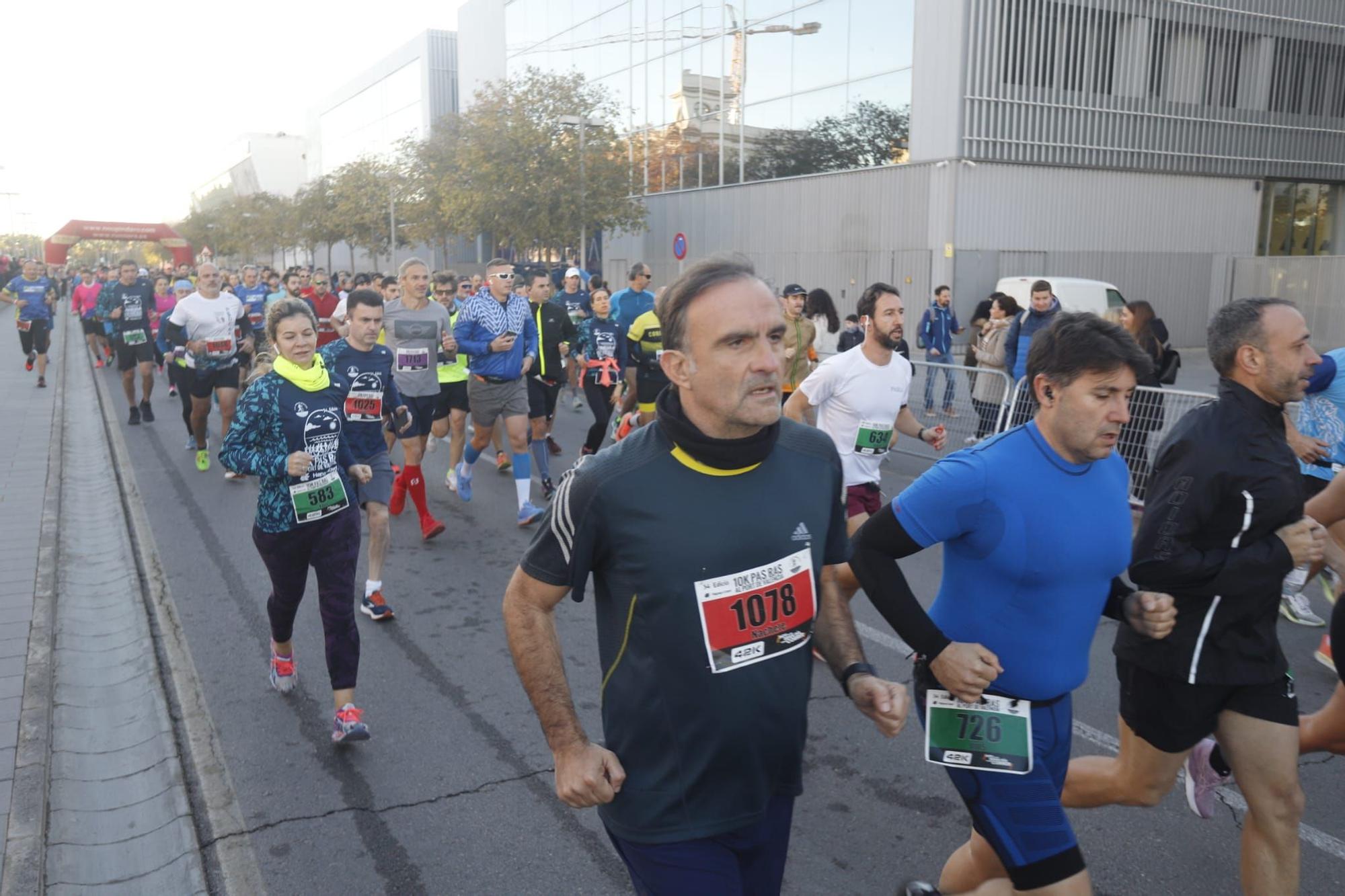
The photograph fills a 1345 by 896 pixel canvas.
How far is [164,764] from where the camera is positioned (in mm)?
4664

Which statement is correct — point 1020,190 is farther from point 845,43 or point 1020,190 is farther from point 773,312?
point 773,312

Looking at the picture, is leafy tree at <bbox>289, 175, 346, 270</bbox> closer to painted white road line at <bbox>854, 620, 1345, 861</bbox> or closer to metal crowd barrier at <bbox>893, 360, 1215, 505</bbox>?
metal crowd barrier at <bbox>893, 360, 1215, 505</bbox>

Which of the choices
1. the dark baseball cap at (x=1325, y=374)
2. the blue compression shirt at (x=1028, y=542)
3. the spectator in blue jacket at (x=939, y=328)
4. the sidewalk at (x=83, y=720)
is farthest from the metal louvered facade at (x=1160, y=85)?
the blue compression shirt at (x=1028, y=542)

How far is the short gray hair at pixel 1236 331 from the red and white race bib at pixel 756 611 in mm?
1689

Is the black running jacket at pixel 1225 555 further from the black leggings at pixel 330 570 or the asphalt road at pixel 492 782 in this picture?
the black leggings at pixel 330 570

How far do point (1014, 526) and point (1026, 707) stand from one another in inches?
18.5

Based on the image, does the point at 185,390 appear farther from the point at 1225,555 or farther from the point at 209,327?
the point at 1225,555

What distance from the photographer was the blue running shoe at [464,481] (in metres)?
9.84

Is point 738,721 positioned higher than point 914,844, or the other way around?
point 738,721

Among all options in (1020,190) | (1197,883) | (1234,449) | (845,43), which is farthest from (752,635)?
(845,43)

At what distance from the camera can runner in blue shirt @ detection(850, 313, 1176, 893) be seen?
8.77ft

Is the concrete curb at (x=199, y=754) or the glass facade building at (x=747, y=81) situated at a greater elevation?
the glass facade building at (x=747, y=81)

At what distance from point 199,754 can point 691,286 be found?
141 inches

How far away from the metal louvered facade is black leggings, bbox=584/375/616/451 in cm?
1655
